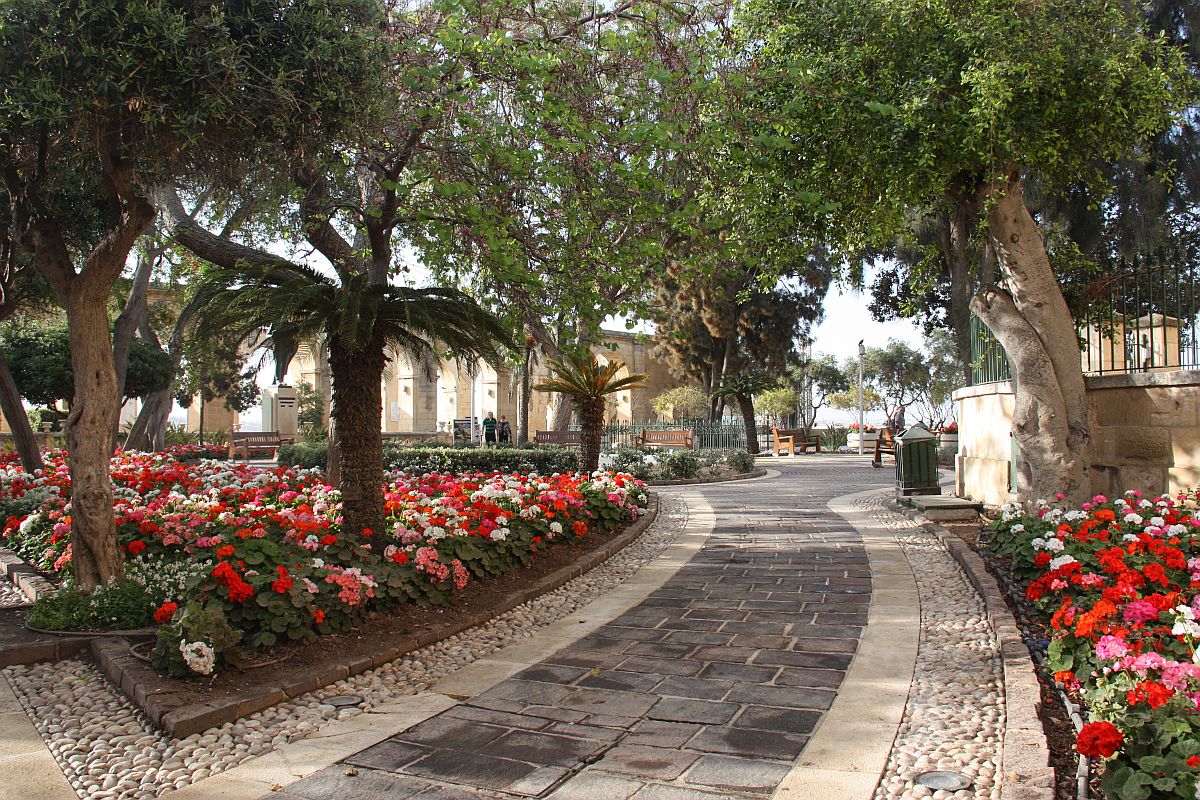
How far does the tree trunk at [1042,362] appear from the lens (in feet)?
24.5

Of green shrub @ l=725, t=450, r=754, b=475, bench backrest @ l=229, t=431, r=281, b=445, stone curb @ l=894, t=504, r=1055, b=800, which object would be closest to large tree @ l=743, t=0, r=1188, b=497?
stone curb @ l=894, t=504, r=1055, b=800

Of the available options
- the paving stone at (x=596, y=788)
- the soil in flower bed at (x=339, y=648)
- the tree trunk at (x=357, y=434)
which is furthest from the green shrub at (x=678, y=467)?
the paving stone at (x=596, y=788)

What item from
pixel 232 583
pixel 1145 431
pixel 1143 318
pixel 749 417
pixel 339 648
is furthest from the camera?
pixel 749 417

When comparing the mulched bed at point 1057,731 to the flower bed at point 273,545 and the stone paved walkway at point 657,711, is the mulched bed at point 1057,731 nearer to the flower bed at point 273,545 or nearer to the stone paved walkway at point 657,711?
the stone paved walkway at point 657,711

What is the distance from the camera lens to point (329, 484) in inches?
345

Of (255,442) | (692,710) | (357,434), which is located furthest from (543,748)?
(255,442)

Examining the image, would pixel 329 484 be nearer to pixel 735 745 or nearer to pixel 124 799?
pixel 124 799

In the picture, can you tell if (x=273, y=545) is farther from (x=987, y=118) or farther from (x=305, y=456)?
(x=305, y=456)

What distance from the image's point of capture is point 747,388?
25641mm

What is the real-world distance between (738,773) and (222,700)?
2.35m

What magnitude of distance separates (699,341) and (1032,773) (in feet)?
82.7

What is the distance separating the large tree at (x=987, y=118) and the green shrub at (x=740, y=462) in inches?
418

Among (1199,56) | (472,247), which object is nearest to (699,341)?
(1199,56)

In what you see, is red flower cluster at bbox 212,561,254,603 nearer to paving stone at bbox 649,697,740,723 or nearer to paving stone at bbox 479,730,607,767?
paving stone at bbox 479,730,607,767
